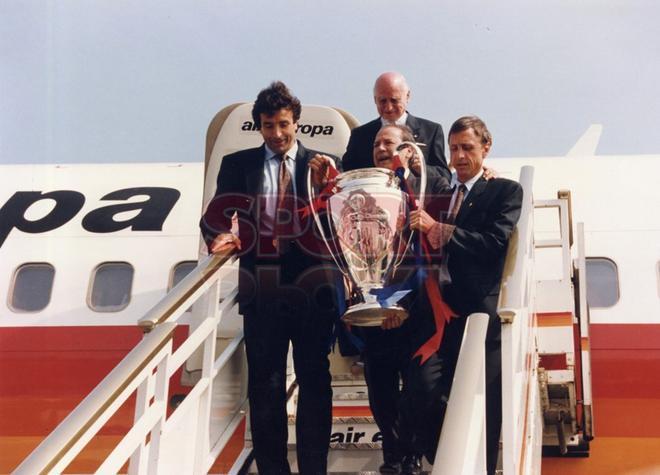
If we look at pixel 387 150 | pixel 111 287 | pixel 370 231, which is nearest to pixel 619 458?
pixel 387 150

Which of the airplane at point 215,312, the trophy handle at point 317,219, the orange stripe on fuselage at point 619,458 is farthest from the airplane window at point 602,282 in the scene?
the trophy handle at point 317,219

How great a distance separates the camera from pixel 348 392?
5891 mm

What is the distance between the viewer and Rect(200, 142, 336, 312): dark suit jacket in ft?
16.0

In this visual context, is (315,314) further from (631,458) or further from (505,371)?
(631,458)

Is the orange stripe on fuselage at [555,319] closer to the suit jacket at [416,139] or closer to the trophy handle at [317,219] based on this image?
the suit jacket at [416,139]

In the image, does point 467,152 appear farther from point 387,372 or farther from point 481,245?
point 387,372

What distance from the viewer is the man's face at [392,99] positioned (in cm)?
523

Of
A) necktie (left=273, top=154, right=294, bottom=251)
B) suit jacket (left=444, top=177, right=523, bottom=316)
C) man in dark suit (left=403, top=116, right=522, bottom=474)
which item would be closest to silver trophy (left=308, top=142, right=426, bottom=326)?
man in dark suit (left=403, top=116, right=522, bottom=474)

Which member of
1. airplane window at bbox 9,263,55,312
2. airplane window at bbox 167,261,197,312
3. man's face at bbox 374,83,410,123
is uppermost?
man's face at bbox 374,83,410,123

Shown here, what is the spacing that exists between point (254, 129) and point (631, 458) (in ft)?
11.4

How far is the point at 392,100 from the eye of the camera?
523 cm

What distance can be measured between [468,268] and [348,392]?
171 centimetres

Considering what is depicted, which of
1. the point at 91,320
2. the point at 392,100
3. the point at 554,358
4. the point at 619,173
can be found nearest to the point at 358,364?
the point at 554,358

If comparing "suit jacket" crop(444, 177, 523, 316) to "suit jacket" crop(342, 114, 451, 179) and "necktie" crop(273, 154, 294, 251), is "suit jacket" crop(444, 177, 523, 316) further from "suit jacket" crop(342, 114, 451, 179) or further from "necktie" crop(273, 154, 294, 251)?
"necktie" crop(273, 154, 294, 251)
